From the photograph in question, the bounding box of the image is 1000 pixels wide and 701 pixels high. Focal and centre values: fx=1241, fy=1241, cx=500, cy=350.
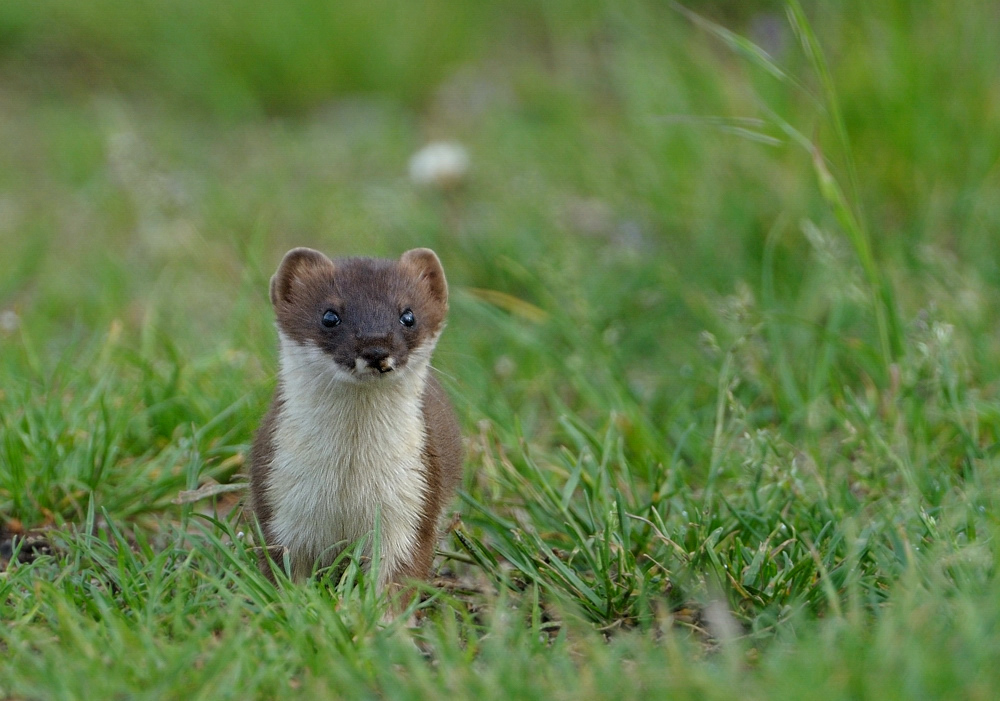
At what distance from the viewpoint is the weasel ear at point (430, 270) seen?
4.10m

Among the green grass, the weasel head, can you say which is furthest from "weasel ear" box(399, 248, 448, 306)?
the green grass

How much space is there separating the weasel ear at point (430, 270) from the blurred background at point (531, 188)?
90 centimetres

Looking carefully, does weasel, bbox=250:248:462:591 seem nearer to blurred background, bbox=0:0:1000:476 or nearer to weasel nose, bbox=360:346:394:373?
weasel nose, bbox=360:346:394:373

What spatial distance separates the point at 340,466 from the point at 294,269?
0.68 metres

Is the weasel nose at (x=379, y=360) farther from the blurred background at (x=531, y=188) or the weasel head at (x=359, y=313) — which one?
the blurred background at (x=531, y=188)

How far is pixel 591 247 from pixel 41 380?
314cm

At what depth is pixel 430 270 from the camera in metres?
4.14

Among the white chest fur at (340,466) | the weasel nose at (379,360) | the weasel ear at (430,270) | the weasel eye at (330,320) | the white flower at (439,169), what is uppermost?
the white flower at (439,169)

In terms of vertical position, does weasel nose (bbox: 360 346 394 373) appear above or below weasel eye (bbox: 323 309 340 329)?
below

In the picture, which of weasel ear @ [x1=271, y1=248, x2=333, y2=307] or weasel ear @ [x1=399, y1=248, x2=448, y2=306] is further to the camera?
weasel ear @ [x1=399, y1=248, x2=448, y2=306]

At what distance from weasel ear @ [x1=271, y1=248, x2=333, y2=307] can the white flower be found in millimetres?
3500

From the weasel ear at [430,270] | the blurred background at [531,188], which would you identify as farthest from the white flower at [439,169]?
the weasel ear at [430,270]

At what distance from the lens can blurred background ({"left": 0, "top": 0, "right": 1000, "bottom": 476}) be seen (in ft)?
17.4

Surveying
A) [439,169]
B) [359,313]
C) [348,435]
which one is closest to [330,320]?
[359,313]
